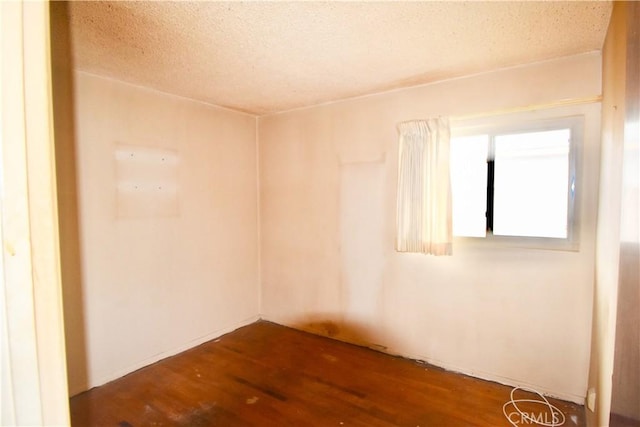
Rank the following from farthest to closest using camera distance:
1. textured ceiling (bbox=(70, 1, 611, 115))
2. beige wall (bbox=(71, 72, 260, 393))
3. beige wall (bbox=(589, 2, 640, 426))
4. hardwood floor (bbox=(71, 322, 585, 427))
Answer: beige wall (bbox=(71, 72, 260, 393)) < hardwood floor (bbox=(71, 322, 585, 427)) < textured ceiling (bbox=(70, 1, 611, 115)) < beige wall (bbox=(589, 2, 640, 426))

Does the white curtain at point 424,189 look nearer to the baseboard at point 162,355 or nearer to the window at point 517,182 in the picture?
the window at point 517,182

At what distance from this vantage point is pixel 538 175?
7.44 ft

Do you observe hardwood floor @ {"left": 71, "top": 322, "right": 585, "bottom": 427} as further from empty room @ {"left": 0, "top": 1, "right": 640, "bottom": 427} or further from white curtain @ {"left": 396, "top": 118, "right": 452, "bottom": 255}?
white curtain @ {"left": 396, "top": 118, "right": 452, "bottom": 255}

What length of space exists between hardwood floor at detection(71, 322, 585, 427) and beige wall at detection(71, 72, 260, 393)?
0.33 metres

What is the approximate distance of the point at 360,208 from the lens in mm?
3072

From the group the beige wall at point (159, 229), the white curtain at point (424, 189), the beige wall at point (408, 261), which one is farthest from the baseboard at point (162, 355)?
the white curtain at point (424, 189)

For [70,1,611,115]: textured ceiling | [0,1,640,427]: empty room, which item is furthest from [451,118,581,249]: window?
[70,1,611,115]: textured ceiling

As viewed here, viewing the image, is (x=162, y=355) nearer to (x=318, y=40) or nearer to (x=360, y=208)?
(x=360, y=208)

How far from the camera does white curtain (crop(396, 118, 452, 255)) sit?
252 centimetres

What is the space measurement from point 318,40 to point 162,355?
2.85 meters

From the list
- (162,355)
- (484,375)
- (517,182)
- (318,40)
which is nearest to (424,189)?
(517,182)

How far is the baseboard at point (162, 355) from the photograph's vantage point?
7.98ft

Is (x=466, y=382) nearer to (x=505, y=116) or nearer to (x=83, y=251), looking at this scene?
(x=505, y=116)

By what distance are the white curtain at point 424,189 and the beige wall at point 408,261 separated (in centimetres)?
15
